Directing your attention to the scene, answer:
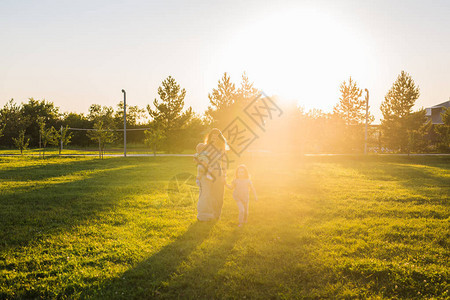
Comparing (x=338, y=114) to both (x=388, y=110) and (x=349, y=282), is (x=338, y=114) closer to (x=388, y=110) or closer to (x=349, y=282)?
(x=388, y=110)

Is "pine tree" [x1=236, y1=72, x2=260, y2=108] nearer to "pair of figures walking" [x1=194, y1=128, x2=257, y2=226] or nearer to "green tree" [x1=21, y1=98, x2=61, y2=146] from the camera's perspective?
"pair of figures walking" [x1=194, y1=128, x2=257, y2=226]

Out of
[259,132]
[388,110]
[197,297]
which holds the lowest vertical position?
[197,297]

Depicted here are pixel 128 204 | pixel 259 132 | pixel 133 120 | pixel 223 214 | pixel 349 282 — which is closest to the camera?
pixel 349 282

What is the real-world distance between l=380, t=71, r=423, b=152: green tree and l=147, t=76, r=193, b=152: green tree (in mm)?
30803

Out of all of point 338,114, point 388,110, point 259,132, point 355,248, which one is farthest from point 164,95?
point 355,248

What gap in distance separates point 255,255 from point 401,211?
5.98 m

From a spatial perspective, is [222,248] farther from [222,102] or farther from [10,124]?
[10,124]

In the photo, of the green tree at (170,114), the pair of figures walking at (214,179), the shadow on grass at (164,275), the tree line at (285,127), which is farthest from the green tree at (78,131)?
the shadow on grass at (164,275)

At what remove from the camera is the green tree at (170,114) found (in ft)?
125

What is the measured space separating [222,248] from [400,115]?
43.5 m

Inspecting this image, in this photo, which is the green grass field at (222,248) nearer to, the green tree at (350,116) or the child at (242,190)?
the child at (242,190)

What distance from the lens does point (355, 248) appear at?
18.2 feet

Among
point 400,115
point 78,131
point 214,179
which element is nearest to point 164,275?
point 214,179

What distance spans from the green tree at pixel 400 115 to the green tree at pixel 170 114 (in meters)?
30.8
